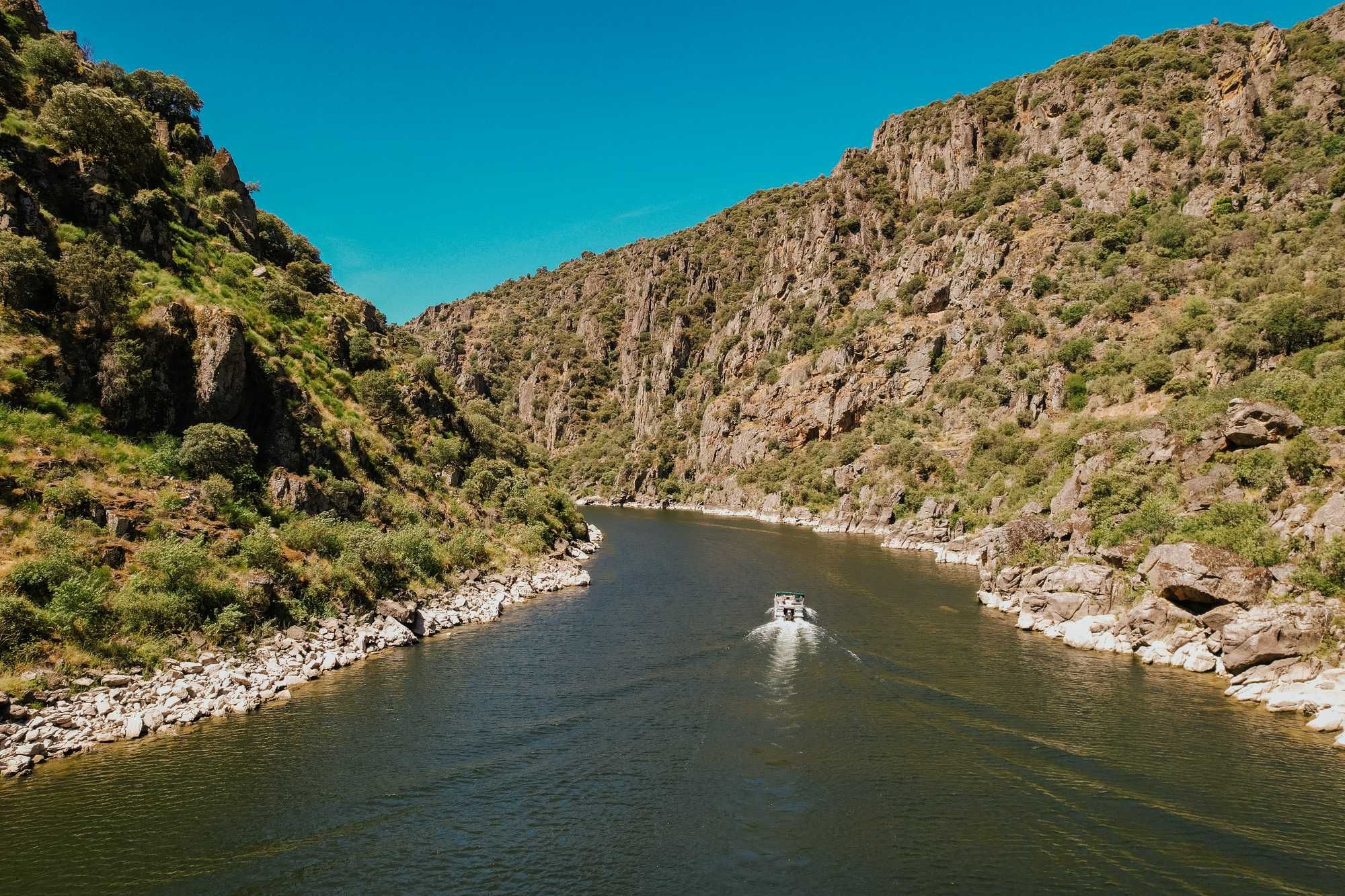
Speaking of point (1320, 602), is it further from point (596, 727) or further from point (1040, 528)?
point (596, 727)

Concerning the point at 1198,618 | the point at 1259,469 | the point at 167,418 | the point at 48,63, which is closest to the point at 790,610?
the point at 1198,618

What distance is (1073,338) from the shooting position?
305ft

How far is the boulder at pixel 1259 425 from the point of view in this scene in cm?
3806

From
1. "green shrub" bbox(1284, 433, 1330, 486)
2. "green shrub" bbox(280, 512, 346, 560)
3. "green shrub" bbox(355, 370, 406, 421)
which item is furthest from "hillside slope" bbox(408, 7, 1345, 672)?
"green shrub" bbox(355, 370, 406, 421)

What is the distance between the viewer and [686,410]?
19025 centimetres

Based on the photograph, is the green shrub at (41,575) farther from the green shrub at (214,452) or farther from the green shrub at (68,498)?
the green shrub at (214,452)

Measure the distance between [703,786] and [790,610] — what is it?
23.3 meters

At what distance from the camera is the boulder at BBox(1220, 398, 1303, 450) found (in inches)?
1499

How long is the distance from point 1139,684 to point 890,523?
69.9 m

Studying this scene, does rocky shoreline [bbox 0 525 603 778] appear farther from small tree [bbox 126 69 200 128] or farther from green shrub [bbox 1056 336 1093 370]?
green shrub [bbox 1056 336 1093 370]

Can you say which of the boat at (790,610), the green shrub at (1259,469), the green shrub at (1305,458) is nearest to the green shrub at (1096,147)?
the green shrub at (1259,469)

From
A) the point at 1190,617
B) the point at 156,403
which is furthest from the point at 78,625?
the point at 1190,617

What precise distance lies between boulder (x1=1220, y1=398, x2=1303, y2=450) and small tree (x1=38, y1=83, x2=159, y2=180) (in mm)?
71392

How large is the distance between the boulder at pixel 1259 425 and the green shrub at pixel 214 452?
58.0 metres
